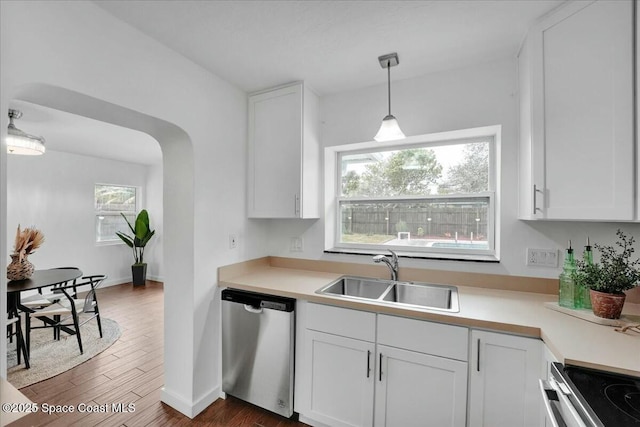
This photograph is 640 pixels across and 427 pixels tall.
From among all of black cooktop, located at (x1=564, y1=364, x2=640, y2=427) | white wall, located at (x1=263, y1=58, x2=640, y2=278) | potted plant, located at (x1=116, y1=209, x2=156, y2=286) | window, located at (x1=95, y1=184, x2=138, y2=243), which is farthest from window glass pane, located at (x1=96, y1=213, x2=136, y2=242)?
black cooktop, located at (x1=564, y1=364, x2=640, y2=427)

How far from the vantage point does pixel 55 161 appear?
14.4 ft

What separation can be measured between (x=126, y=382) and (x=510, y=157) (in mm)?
3299

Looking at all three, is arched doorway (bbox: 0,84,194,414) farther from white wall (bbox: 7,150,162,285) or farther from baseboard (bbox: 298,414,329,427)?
white wall (bbox: 7,150,162,285)

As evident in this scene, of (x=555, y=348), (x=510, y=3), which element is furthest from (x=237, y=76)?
(x=555, y=348)

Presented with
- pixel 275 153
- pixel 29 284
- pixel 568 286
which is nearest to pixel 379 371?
pixel 568 286

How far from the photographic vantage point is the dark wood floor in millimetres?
1806

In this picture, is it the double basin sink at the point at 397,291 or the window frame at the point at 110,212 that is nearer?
the double basin sink at the point at 397,291

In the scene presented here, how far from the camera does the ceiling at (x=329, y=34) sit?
138cm

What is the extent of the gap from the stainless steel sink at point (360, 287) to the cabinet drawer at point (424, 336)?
524 millimetres

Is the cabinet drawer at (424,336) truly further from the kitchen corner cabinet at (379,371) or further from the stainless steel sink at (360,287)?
the stainless steel sink at (360,287)

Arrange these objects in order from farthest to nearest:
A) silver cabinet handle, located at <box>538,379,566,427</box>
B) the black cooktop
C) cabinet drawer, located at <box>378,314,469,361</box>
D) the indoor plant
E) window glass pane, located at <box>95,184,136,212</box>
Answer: window glass pane, located at <box>95,184,136,212</box>, the indoor plant, cabinet drawer, located at <box>378,314,469,361</box>, silver cabinet handle, located at <box>538,379,566,427</box>, the black cooktop

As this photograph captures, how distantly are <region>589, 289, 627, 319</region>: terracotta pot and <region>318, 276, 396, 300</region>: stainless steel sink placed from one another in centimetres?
109

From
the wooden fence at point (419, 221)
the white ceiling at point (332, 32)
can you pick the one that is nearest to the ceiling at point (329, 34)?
the white ceiling at point (332, 32)

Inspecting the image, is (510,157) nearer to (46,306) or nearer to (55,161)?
(46,306)
